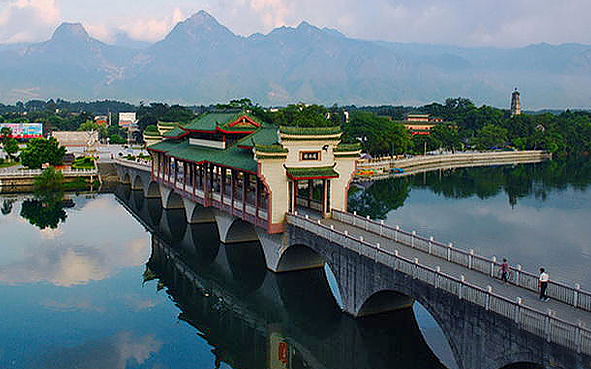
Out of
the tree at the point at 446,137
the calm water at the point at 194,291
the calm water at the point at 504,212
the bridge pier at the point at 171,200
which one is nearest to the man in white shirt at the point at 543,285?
the calm water at the point at 194,291

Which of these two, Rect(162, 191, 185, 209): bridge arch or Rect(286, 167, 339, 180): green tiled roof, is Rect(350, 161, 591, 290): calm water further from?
Rect(162, 191, 185, 209): bridge arch

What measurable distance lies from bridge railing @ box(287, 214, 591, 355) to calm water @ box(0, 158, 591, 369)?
5400mm

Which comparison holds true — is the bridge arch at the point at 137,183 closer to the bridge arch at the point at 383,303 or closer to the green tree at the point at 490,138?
the bridge arch at the point at 383,303

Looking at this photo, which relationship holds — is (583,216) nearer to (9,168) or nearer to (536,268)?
(536,268)

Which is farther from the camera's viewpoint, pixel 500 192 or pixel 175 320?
pixel 500 192

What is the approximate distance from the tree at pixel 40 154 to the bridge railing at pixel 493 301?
76.8m

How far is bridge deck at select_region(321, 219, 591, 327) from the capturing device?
2108cm

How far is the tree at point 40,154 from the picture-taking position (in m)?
91.4

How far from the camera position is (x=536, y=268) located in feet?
147

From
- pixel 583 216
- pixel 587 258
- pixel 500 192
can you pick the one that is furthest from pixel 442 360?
pixel 500 192

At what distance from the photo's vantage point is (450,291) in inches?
917

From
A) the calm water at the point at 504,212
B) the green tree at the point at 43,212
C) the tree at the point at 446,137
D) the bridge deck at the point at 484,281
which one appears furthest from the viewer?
the tree at the point at 446,137

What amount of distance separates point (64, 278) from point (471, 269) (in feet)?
108

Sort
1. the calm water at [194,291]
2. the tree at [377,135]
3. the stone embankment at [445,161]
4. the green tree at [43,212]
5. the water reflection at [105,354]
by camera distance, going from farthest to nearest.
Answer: the tree at [377,135] → the stone embankment at [445,161] → the green tree at [43,212] → the calm water at [194,291] → the water reflection at [105,354]
